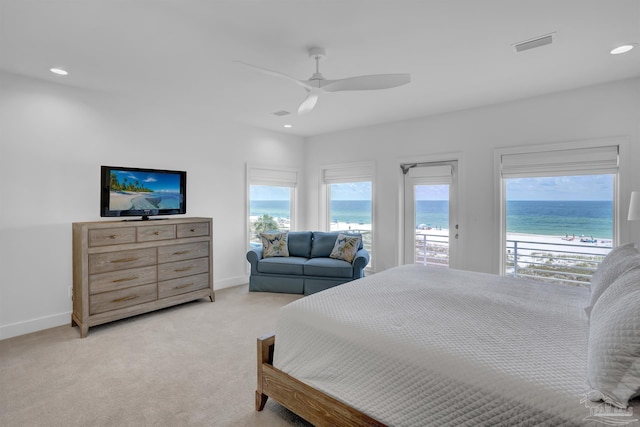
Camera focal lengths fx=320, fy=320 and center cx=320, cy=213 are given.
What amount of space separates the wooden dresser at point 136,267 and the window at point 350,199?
2490 mm

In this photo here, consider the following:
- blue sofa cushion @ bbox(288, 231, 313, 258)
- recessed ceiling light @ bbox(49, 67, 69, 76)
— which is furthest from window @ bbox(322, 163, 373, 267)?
recessed ceiling light @ bbox(49, 67, 69, 76)

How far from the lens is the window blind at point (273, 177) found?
17.8 ft

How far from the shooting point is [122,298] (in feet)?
11.3

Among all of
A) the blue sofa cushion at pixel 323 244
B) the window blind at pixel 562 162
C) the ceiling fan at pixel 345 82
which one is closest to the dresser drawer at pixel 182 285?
the blue sofa cushion at pixel 323 244

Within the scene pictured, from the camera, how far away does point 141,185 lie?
387cm

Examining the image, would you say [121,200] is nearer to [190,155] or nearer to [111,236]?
[111,236]

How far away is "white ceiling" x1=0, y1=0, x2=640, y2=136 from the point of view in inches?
83.4

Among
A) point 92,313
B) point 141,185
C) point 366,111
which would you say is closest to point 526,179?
point 366,111

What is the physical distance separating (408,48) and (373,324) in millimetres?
2217

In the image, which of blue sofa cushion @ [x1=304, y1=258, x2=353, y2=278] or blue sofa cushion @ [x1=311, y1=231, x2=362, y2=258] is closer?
blue sofa cushion @ [x1=304, y1=258, x2=353, y2=278]

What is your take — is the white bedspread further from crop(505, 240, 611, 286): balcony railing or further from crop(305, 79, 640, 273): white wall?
crop(305, 79, 640, 273): white wall

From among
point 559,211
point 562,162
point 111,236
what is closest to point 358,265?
point 559,211

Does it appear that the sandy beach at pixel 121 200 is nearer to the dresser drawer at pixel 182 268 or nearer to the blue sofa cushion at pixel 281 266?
the dresser drawer at pixel 182 268

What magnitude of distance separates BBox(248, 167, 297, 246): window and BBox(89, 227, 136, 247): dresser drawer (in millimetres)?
2049
